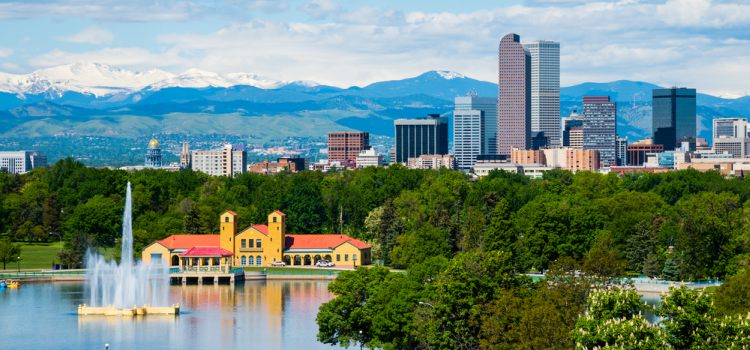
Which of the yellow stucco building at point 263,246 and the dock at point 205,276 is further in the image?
the yellow stucco building at point 263,246

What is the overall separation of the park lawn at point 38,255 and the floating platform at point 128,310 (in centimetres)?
2741

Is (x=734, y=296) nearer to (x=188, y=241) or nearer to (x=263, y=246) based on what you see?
(x=263, y=246)

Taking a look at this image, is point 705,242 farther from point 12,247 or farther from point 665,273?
point 12,247

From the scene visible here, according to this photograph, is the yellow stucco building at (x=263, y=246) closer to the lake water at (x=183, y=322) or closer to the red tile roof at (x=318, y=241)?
the red tile roof at (x=318, y=241)

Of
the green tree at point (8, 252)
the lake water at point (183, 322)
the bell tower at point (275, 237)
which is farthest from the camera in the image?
the bell tower at point (275, 237)

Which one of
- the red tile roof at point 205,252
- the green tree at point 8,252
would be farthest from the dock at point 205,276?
the green tree at point 8,252

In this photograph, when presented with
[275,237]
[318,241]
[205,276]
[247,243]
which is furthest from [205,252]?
[318,241]

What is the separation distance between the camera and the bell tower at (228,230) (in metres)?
112

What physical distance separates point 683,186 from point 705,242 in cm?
5900

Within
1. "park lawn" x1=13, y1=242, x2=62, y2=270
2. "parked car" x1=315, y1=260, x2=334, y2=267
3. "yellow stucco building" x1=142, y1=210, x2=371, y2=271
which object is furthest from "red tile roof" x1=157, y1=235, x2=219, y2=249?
"park lawn" x1=13, y1=242, x2=62, y2=270

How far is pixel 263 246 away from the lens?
372ft

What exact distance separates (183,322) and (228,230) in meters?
34.5

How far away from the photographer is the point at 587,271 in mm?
63094

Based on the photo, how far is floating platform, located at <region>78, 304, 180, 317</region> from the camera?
82250 mm
